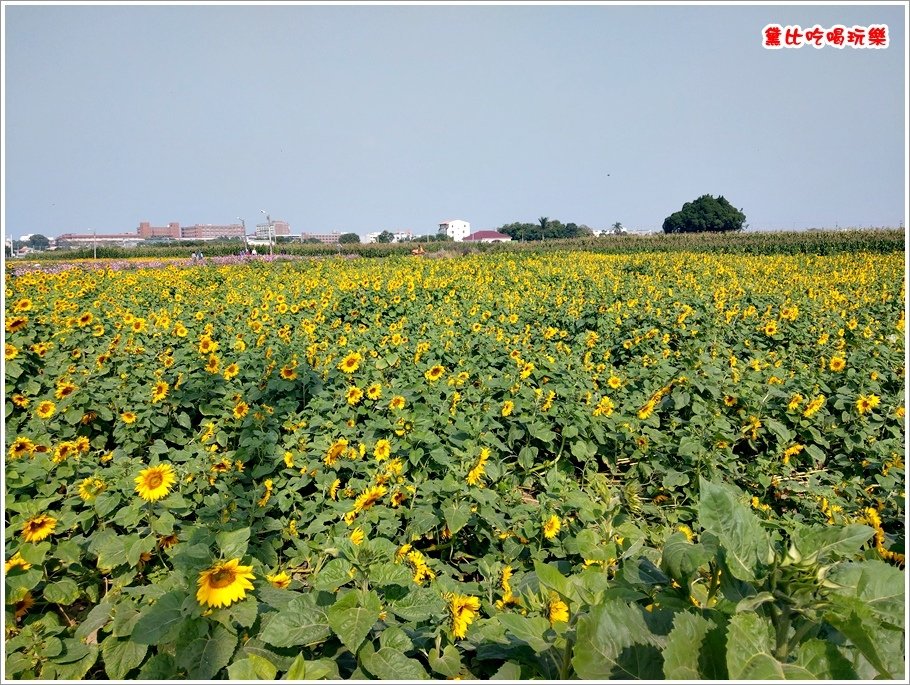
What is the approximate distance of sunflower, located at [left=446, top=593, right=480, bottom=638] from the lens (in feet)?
4.63

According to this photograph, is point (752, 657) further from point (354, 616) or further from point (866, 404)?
point (866, 404)

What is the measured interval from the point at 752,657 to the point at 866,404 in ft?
12.5

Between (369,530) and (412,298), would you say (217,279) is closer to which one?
(412,298)

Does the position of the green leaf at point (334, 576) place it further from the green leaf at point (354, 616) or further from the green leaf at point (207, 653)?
the green leaf at point (207, 653)

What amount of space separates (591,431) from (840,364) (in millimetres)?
2670

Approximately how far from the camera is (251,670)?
985mm

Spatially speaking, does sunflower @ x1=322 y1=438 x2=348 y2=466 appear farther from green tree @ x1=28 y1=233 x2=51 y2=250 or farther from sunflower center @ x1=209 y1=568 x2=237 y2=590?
green tree @ x1=28 y1=233 x2=51 y2=250

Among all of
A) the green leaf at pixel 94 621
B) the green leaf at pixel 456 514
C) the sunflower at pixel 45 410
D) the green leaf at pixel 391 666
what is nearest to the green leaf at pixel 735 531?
the green leaf at pixel 391 666

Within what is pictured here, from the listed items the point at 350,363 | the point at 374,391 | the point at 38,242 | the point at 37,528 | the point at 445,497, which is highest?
the point at 38,242

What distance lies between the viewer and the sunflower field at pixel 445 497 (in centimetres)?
93

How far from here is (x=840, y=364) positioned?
14.8 ft

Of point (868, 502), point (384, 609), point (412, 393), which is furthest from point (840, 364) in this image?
point (384, 609)

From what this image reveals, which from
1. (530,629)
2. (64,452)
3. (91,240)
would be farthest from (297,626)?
(91,240)

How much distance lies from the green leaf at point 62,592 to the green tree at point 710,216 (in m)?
70.3
